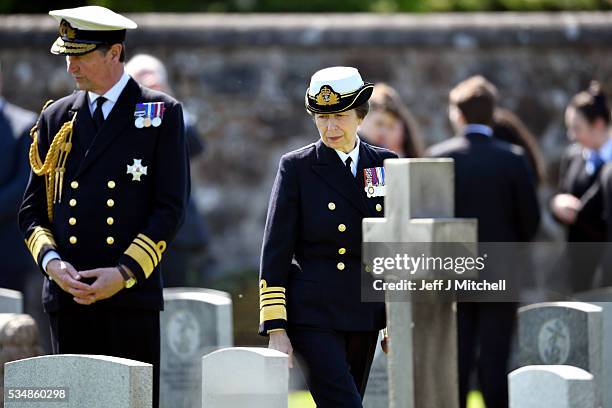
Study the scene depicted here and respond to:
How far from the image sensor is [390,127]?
10039 mm

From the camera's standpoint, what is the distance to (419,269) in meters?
6.49

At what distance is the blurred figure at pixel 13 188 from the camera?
10.1 metres

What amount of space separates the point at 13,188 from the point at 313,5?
8706 mm

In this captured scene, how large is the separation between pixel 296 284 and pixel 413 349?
663mm

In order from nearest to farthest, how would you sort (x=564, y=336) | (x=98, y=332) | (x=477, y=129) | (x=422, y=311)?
(x=422, y=311) → (x=98, y=332) → (x=564, y=336) → (x=477, y=129)

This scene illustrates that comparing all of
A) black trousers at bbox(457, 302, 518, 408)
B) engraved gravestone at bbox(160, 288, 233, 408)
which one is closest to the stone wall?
black trousers at bbox(457, 302, 518, 408)

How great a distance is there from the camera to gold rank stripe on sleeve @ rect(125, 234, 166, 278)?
696 centimetres

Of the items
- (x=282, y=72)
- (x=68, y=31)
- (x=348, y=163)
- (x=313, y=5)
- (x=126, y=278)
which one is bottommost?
(x=126, y=278)

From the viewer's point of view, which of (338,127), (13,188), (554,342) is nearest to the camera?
(338,127)

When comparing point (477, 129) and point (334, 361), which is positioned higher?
point (477, 129)

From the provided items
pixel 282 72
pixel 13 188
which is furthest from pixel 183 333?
pixel 282 72

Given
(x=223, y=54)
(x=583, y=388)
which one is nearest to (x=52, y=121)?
(x=583, y=388)

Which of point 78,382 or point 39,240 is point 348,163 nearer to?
point 39,240

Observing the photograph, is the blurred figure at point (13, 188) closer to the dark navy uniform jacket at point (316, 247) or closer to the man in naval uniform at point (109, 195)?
the man in naval uniform at point (109, 195)
